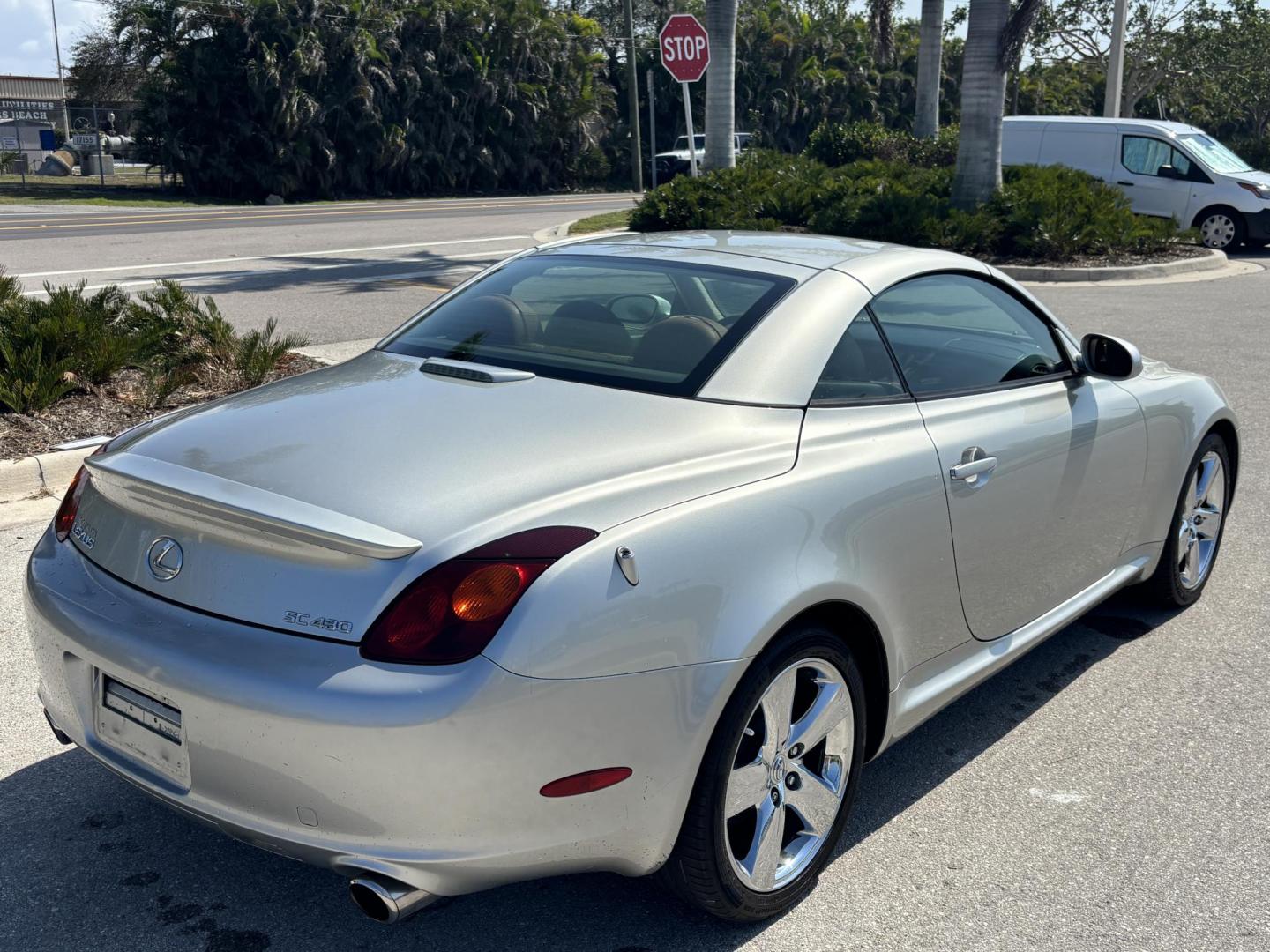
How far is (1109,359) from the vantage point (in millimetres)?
4203

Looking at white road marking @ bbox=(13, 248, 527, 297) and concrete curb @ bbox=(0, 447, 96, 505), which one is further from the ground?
white road marking @ bbox=(13, 248, 527, 297)

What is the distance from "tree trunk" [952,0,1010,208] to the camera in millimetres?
17203

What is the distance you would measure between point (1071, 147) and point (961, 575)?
19.1 meters

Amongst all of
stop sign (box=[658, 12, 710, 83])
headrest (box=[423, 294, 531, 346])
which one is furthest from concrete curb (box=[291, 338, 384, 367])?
stop sign (box=[658, 12, 710, 83])

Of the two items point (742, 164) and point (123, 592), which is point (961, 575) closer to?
point (123, 592)

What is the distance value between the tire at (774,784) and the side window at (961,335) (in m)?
1.01

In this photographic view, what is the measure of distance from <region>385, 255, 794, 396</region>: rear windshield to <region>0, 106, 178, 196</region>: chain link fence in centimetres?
3245

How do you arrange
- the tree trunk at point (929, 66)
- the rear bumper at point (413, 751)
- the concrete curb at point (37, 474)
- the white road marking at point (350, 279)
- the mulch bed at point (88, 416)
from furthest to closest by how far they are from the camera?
the tree trunk at point (929, 66)
the white road marking at point (350, 279)
the mulch bed at point (88, 416)
the concrete curb at point (37, 474)
the rear bumper at point (413, 751)

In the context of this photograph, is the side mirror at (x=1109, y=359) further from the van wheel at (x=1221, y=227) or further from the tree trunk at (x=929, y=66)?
the tree trunk at (x=929, y=66)

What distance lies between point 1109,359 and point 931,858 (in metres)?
1.85

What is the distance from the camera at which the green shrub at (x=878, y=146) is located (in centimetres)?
2488

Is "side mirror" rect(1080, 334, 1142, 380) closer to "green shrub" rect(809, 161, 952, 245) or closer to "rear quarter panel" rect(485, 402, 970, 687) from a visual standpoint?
"rear quarter panel" rect(485, 402, 970, 687)

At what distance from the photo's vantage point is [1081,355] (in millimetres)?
4262

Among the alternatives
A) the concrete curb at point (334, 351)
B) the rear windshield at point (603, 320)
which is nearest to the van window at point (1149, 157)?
the concrete curb at point (334, 351)
